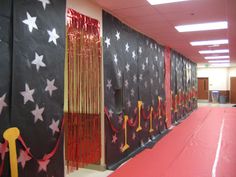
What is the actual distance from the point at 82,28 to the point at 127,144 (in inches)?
A: 102

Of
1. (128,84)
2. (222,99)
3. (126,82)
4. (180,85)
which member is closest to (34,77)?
(126,82)

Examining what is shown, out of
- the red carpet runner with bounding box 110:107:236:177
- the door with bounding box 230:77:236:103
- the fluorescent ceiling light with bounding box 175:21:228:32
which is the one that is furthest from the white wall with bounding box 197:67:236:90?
the fluorescent ceiling light with bounding box 175:21:228:32

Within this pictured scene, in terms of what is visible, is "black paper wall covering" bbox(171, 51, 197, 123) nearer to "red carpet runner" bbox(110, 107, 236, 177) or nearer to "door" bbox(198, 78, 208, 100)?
"red carpet runner" bbox(110, 107, 236, 177)

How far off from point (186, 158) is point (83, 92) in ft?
8.10

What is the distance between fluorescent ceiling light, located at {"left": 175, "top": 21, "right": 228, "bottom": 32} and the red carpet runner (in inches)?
103

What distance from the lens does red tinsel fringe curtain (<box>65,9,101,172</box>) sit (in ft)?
11.0

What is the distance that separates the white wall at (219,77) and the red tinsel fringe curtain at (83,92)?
1598cm

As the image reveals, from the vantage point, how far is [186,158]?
15.5 feet

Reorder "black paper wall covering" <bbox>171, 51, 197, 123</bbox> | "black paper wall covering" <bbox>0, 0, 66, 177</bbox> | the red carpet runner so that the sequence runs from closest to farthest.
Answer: "black paper wall covering" <bbox>0, 0, 66, 177</bbox>, the red carpet runner, "black paper wall covering" <bbox>171, 51, 197, 123</bbox>

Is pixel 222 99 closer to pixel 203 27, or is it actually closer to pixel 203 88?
pixel 203 88

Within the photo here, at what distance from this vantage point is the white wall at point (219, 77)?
59.1 ft

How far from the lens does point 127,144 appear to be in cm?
505

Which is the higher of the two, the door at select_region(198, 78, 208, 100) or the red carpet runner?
the door at select_region(198, 78, 208, 100)

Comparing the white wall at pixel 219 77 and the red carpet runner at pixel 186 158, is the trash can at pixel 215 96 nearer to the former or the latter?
the white wall at pixel 219 77
